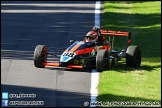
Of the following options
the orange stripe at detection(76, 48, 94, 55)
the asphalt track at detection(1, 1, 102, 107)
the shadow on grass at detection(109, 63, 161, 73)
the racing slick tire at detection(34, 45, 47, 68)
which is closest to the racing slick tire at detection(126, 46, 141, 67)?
the shadow on grass at detection(109, 63, 161, 73)

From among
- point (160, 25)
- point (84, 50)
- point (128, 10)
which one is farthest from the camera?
point (128, 10)

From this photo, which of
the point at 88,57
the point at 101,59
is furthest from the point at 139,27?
the point at 101,59

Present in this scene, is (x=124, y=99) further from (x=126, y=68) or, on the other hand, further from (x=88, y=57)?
(x=126, y=68)

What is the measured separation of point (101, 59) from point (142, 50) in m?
4.95

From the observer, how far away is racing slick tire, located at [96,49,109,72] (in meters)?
17.0

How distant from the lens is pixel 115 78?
16.4 metres

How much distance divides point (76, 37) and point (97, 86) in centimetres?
930

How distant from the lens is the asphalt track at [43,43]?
14938 mm

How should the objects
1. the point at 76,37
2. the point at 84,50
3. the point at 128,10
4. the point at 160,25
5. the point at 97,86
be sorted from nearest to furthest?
the point at 97,86, the point at 84,50, the point at 76,37, the point at 160,25, the point at 128,10

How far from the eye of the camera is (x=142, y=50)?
2155 cm

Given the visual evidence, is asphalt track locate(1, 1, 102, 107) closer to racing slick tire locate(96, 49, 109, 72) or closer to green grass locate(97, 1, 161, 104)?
racing slick tire locate(96, 49, 109, 72)

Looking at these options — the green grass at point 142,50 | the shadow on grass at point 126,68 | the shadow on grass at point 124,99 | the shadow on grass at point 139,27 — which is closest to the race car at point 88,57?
the shadow on grass at point 126,68

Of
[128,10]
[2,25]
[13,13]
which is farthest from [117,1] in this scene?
[2,25]

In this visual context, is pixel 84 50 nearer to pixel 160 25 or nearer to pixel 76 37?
pixel 76 37
